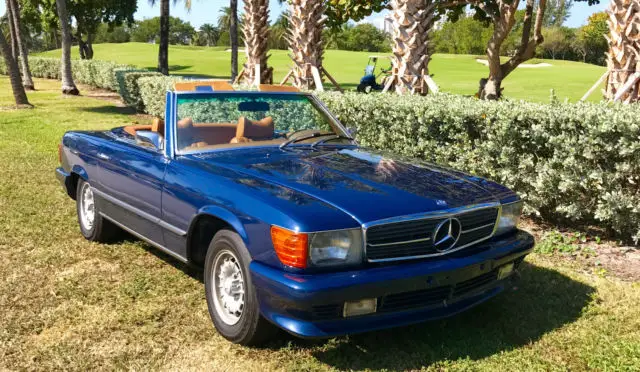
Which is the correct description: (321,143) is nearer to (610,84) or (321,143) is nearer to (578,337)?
(578,337)

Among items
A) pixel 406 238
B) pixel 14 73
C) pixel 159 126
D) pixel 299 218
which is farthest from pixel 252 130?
pixel 14 73

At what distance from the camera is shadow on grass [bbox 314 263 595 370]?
3.46 meters

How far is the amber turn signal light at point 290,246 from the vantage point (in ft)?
9.92

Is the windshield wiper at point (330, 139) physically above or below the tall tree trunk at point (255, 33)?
below

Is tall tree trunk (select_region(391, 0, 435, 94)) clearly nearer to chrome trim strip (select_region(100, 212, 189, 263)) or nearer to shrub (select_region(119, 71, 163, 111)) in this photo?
chrome trim strip (select_region(100, 212, 189, 263))

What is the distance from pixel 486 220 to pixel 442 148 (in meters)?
3.18

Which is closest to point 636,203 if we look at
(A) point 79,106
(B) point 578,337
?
(B) point 578,337

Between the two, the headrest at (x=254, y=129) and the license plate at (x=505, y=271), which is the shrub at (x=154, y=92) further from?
the license plate at (x=505, y=271)

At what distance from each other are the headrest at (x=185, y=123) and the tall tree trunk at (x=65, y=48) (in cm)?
1815

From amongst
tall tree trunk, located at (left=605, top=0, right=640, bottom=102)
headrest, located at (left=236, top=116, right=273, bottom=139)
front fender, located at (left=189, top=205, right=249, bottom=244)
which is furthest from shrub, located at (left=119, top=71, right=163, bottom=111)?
front fender, located at (left=189, top=205, right=249, bottom=244)

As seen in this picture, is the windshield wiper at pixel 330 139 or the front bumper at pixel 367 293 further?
the windshield wiper at pixel 330 139

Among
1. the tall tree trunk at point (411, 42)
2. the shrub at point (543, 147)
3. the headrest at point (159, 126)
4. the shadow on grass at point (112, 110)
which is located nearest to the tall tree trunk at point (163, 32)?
the shadow on grass at point (112, 110)

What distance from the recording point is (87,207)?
5645mm

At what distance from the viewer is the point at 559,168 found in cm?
570
